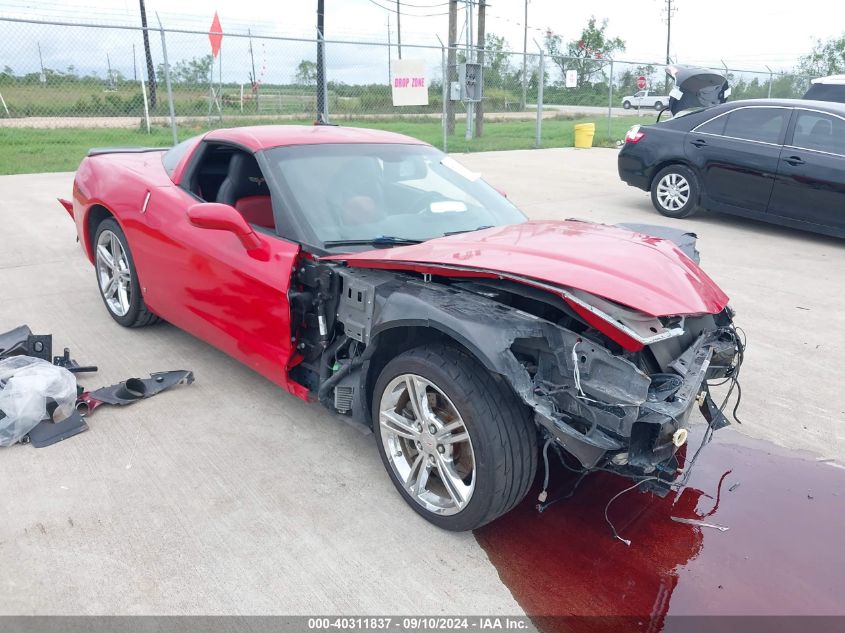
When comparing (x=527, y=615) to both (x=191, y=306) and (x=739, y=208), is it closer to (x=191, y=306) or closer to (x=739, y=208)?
(x=191, y=306)

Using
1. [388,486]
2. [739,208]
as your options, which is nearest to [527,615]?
[388,486]

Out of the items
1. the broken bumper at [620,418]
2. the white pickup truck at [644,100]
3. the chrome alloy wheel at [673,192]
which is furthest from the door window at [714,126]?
the white pickup truck at [644,100]

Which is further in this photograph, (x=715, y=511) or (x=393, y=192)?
(x=393, y=192)

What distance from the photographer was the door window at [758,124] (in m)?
7.89

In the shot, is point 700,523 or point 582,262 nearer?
point 582,262

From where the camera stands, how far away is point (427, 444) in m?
2.70

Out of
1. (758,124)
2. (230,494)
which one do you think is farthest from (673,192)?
(230,494)

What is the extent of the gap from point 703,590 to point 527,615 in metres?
0.67

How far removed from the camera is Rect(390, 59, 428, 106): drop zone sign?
1559cm

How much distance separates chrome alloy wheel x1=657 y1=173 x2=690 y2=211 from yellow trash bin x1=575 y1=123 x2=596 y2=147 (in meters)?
9.34

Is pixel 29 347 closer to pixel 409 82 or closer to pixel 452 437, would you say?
pixel 452 437

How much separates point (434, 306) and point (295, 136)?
5.77ft

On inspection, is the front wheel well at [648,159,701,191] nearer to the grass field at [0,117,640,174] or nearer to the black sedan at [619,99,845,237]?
the black sedan at [619,99,845,237]

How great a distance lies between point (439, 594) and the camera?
2.41m
